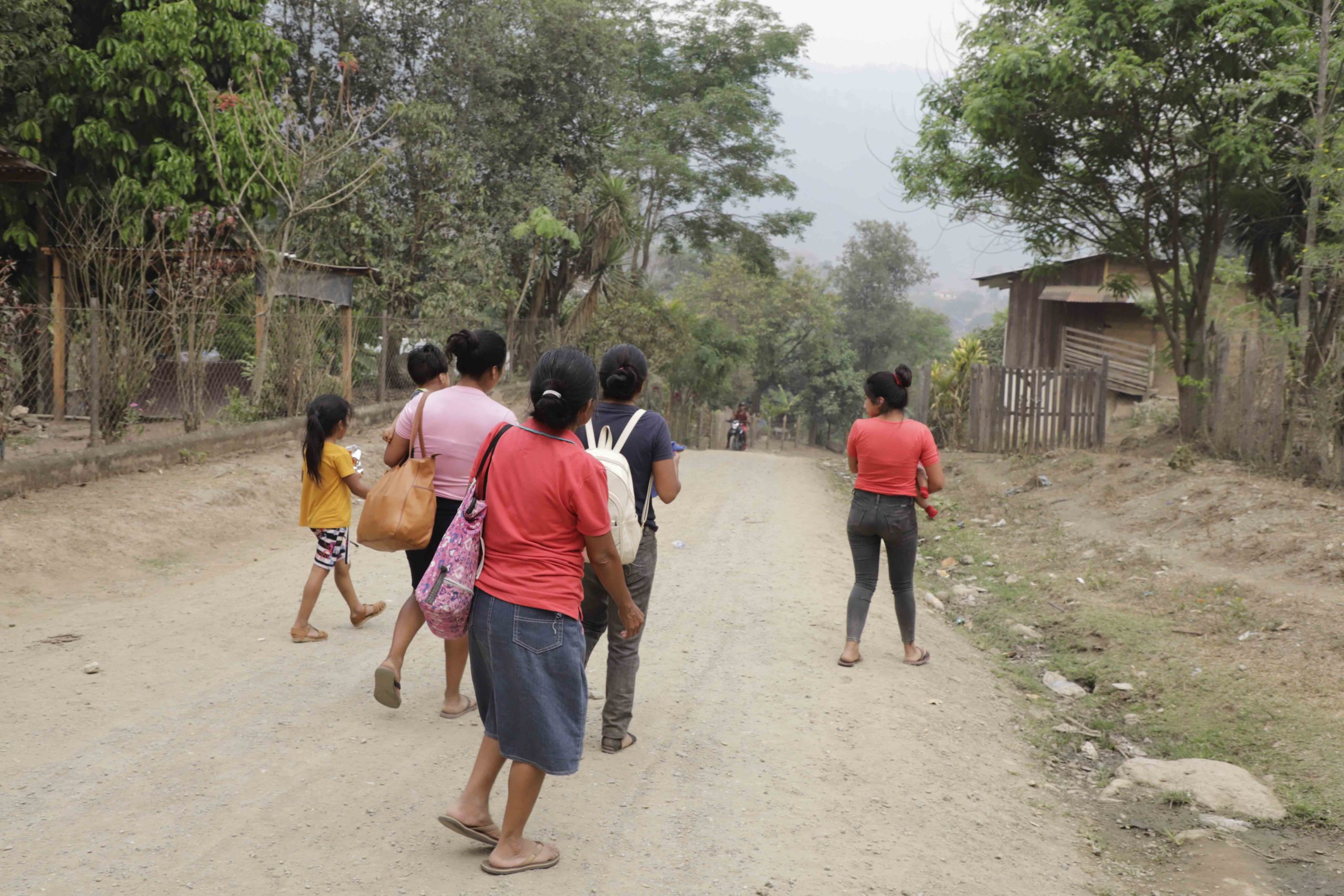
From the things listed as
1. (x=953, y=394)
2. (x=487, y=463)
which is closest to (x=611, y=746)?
(x=487, y=463)

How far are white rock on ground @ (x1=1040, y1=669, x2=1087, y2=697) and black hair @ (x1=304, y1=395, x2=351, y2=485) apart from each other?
4701mm

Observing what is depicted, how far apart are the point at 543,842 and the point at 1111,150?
14.2 meters

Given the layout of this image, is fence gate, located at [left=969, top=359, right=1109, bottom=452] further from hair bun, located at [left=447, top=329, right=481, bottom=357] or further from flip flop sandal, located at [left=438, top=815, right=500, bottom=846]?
flip flop sandal, located at [left=438, top=815, right=500, bottom=846]

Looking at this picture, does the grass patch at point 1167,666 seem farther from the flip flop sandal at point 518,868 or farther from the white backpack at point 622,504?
the flip flop sandal at point 518,868

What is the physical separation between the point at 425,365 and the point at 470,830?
7.67ft

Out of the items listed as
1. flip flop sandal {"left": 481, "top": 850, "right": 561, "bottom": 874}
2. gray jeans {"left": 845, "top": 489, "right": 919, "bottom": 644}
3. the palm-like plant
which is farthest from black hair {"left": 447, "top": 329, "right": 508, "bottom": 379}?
the palm-like plant

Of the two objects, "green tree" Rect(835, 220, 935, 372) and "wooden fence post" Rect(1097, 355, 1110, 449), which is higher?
"green tree" Rect(835, 220, 935, 372)

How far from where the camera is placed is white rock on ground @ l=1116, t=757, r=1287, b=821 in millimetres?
4777

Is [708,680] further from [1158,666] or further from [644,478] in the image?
[1158,666]

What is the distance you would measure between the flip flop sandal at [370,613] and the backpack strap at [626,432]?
285cm

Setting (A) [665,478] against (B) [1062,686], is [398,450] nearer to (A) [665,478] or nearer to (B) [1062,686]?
(A) [665,478]

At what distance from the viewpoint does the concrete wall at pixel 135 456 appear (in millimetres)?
8609

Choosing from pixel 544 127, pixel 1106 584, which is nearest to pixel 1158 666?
pixel 1106 584

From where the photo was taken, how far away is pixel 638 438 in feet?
14.3
